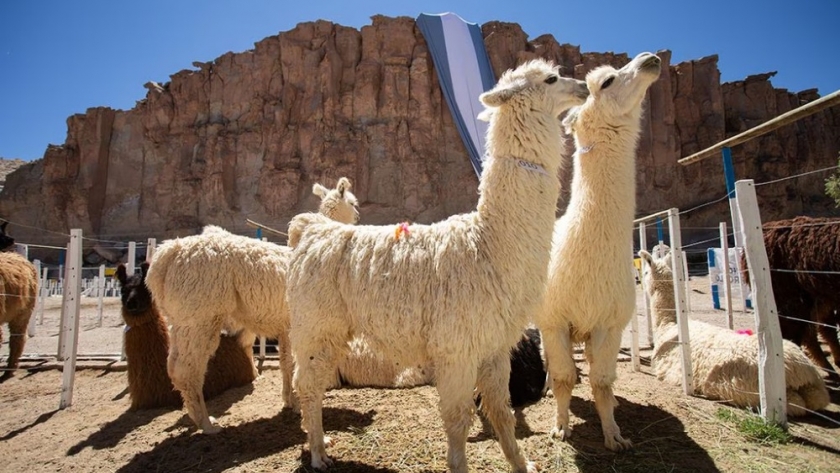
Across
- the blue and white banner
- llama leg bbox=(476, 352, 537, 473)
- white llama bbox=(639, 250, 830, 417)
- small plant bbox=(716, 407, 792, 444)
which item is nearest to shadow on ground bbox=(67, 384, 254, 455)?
llama leg bbox=(476, 352, 537, 473)

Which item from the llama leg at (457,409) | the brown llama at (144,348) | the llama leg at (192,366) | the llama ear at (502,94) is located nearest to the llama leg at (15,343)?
the brown llama at (144,348)

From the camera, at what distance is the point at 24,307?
644 centimetres

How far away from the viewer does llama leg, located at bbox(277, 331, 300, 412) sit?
177 inches

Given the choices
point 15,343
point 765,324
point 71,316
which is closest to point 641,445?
point 765,324

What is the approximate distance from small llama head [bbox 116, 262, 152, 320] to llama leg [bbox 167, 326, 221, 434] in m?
0.82

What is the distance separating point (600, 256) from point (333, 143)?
30627mm

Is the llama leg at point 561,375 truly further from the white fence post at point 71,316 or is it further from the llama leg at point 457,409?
the white fence post at point 71,316

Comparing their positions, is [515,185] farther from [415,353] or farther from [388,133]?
[388,133]

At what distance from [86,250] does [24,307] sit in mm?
31222

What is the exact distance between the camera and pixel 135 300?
458 cm

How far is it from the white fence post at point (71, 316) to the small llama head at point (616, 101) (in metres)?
5.50

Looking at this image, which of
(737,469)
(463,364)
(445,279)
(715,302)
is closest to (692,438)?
(737,469)

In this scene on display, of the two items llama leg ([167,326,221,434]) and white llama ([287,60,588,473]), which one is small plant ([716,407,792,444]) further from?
llama leg ([167,326,221,434])

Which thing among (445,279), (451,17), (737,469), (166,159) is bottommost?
(737,469)
